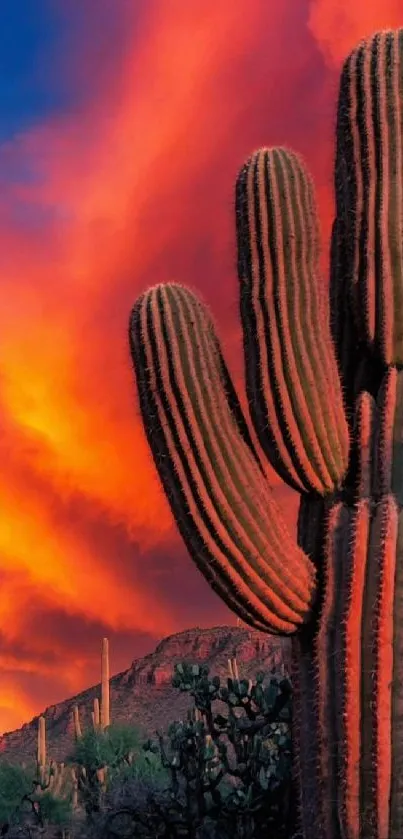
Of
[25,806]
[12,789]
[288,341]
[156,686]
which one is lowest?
[25,806]

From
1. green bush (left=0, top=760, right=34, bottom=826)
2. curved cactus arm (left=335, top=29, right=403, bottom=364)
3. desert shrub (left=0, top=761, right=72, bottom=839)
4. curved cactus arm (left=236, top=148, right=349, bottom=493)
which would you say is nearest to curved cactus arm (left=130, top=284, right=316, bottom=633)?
curved cactus arm (left=236, top=148, right=349, bottom=493)

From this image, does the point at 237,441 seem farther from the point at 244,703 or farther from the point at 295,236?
the point at 244,703

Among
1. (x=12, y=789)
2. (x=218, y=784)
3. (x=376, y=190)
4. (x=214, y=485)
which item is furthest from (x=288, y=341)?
(x=12, y=789)

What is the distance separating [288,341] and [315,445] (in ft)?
2.25

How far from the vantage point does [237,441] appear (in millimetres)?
6664

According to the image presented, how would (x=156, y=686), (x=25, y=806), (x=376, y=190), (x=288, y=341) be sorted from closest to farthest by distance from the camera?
(x=288, y=341)
(x=376, y=190)
(x=25, y=806)
(x=156, y=686)

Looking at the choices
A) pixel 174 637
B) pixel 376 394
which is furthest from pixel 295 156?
pixel 174 637

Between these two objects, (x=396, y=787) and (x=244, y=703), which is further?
(x=244, y=703)

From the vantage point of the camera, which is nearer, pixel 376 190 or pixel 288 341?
pixel 288 341

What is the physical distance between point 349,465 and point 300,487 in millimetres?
360

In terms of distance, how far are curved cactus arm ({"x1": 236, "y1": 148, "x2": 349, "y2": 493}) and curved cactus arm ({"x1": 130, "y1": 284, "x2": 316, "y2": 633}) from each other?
0.27 m

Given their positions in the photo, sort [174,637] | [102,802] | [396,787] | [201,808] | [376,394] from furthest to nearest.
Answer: [174,637], [102,802], [201,808], [376,394], [396,787]

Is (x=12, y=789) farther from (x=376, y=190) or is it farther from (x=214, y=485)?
(x=376, y=190)

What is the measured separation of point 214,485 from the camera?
21.4 feet
